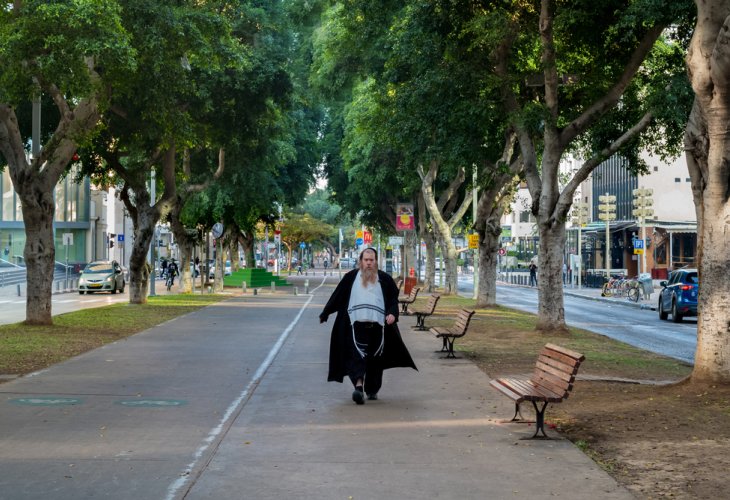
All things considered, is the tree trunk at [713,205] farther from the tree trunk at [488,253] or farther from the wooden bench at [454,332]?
the tree trunk at [488,253]

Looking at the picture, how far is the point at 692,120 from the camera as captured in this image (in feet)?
43.0

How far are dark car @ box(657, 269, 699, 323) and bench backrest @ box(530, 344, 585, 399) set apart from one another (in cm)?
2180

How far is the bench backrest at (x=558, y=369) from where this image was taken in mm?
9859

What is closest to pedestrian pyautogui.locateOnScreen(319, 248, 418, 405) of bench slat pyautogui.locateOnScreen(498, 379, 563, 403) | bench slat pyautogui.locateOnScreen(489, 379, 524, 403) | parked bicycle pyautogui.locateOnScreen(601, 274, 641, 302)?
bench slat pyautogui.locateOnScreen(489, 379, 524, 403)

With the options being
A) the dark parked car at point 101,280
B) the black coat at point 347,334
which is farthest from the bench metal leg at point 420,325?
the dark parked car at point 101,280

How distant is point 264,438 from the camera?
977cm

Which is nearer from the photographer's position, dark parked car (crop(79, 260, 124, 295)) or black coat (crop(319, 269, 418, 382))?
black coat (crop(319, 269, 418, 382))

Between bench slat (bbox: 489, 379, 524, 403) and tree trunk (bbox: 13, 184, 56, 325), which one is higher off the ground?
tree trunk (bbox: 13, 184, 56, 325)

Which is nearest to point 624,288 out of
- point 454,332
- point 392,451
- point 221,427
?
point 454,332

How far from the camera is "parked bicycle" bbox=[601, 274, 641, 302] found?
46.6m

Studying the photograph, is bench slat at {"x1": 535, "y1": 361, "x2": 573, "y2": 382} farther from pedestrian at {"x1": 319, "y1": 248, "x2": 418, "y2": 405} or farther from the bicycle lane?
the bicycle lane

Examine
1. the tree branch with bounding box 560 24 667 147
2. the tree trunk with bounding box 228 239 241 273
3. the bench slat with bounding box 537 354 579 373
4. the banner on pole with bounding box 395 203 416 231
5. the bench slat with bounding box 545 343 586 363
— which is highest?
the tree branch with bounding box 560 24 667 147

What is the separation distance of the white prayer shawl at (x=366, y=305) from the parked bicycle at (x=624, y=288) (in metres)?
35.0

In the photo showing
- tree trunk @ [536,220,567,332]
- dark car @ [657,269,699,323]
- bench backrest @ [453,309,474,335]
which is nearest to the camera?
bench backrest @ [453,309,474,335]
